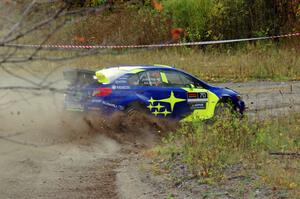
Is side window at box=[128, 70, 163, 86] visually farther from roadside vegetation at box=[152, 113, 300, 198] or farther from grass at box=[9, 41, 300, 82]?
grass at box=[9, 41, 300, 82]

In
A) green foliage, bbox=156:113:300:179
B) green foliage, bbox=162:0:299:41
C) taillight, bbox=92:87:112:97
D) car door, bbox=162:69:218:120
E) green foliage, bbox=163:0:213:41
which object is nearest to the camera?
green foliage, bbox=156:113:300:179

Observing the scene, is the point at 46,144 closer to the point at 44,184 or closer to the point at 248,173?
the point at 44,184

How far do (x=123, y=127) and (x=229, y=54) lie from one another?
15.7 meters

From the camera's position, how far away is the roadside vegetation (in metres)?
9.99

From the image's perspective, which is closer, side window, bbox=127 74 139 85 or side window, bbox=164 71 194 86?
side window, bbox=127 74 139 85

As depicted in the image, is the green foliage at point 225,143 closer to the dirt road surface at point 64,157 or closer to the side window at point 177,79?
the dirt road surface at point 64,157

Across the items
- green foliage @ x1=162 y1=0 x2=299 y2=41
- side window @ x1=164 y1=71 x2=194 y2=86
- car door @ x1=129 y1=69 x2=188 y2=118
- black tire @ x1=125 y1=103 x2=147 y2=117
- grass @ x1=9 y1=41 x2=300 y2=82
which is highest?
green foliage @ x1=162 y1=0 x2=299 y2=41

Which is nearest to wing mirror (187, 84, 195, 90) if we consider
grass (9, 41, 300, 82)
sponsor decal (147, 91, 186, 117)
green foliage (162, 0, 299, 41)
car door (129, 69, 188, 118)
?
car door (129, 69, 188, 118)

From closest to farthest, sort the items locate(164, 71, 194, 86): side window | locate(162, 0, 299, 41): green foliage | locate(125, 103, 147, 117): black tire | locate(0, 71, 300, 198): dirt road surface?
locate(0, 71, 300, 198): dirt road surface < locate(125, 103, 147, 117): black tire < locate(164, 71, 194, 86): side window < locate(162, 0, 299, 41): green foliage

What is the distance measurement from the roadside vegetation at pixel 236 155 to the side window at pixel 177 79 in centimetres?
217

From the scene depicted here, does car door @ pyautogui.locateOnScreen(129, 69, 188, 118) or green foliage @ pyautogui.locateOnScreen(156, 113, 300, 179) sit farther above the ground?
car door @ pyautogui.locateOnScreen(129, 69, 188, 118)

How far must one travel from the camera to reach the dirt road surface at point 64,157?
10695 mm

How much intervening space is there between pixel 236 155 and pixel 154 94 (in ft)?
13.5

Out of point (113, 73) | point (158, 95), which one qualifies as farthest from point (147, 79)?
point (113, 73)
